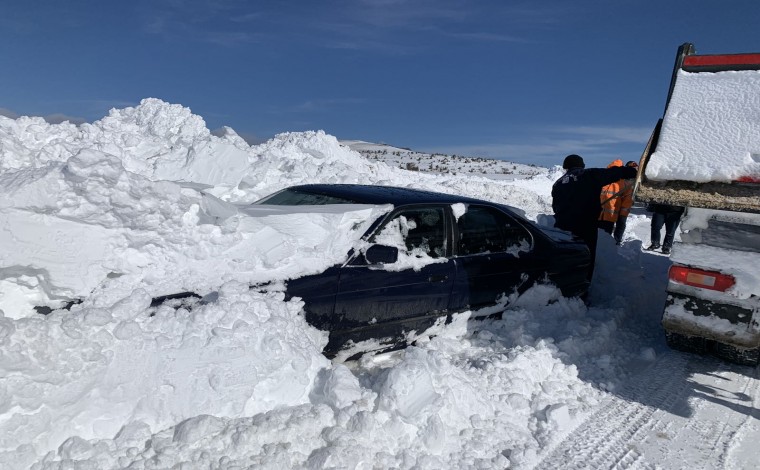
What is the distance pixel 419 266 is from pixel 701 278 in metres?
2.12

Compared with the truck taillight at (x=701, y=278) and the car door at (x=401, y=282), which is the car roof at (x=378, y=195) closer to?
the car door at (x=401, y=282)

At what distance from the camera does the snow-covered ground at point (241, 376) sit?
274 cm

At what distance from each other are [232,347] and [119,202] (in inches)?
48.6

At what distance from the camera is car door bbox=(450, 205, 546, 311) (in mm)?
4695

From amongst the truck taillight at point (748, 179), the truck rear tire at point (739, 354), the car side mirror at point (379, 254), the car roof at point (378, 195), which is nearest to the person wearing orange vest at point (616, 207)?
the truck rear tire at point (739, 354)

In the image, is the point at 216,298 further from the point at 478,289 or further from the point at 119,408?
the point at 478,289

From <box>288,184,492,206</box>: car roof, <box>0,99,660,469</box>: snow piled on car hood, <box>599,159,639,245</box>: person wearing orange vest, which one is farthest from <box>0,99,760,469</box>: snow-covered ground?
<box>599,159,639,245</box>: person wearing orange vest

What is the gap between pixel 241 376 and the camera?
3049 millimetres

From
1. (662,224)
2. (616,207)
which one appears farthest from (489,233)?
(662,224)

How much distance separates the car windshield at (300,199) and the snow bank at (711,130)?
8.42ft

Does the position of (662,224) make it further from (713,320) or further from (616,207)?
(713,320)

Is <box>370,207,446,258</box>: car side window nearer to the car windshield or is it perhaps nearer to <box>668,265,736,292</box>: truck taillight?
the car windshield

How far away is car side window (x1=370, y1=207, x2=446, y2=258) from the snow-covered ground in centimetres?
21

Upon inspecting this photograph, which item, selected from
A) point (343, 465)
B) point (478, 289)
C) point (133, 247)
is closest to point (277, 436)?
point (343, 465)
